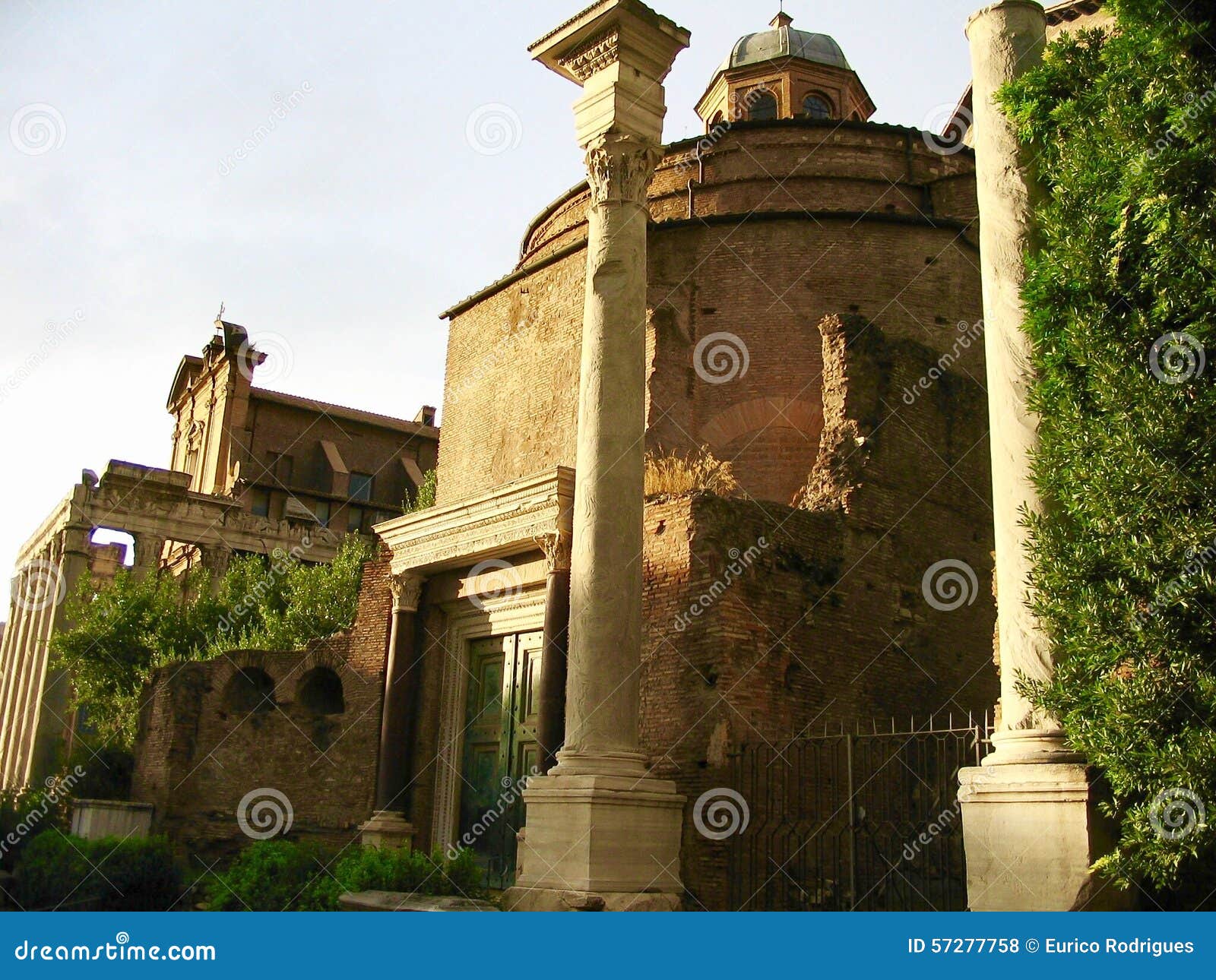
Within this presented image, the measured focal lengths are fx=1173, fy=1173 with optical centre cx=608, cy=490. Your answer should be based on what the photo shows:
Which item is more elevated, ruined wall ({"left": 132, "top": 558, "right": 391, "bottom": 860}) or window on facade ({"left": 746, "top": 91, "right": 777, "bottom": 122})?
window on facade ({"left": 746, "top": 91, "right": 777, "bottom": 122})

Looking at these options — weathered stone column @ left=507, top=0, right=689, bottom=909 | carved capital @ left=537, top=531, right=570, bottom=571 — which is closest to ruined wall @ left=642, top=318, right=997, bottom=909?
weathered stone column @ left=507, top=0, right=689, bottom=909

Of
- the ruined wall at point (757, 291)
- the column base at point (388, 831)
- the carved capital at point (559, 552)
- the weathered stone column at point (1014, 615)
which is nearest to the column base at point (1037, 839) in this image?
the weathered stone column at point (1014, 615)

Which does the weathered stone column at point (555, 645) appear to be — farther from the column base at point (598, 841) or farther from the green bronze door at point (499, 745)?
the column base at point (598, 841)

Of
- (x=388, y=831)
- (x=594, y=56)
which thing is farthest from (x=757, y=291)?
(x=388, y=831)

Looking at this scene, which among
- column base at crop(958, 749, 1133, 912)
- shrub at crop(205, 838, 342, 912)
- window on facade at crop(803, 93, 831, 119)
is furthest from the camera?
window on facade at crop(803, 93, 831, 119)

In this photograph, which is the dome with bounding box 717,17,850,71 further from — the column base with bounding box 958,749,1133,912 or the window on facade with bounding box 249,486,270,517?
the column base with bounding box 958,749,1133,912

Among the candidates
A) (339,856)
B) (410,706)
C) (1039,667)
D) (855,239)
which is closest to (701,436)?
(855,239)

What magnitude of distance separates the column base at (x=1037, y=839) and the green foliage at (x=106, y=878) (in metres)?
8.75

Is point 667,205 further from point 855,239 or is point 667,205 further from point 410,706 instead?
point 410,706

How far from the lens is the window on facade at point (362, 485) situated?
140 ft

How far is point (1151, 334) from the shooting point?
6305 mm

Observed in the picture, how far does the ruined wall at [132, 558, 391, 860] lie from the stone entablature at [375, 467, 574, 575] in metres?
0.89

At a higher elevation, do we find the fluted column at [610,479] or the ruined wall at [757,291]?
the ruined wall at [757,291]

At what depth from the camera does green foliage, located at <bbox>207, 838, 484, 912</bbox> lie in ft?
34.2
